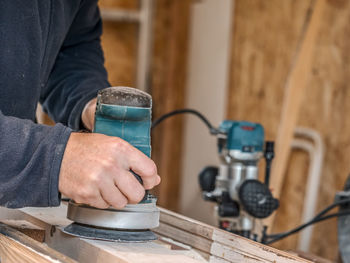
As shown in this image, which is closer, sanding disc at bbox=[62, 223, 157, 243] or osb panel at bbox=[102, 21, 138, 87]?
sanding disc at bbox=[62, 223, 157, 243]

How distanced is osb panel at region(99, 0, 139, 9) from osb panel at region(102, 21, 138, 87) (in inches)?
5.2

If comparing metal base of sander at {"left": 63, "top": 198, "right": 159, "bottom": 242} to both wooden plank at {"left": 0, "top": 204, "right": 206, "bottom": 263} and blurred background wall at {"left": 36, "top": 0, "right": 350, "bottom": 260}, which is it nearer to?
wooden plank at {"left": 0, "top": 204, "right": 206, "bottom": 263}

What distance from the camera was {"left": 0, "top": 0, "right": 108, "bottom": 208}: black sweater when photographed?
0.95 meters

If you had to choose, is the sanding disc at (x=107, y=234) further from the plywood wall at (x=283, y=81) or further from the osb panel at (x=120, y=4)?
the osb panel at (x=120, y=4)

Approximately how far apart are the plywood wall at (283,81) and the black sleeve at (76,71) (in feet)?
5.65

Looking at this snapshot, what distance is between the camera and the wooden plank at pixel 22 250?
0.93 m

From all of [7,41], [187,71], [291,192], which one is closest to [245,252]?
[7,41]

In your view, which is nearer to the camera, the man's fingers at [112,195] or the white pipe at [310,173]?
the man's fingers at [112,195]

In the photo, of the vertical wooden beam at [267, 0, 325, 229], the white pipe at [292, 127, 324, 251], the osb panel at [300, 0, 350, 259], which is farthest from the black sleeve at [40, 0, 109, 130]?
the osb panel at [300, 0, 350, 259]

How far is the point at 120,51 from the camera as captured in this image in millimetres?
4566

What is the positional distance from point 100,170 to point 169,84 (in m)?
3.57

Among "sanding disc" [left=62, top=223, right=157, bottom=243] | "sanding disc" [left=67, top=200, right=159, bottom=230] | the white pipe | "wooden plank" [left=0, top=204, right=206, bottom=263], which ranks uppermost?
"sanding disc" [left=67, top=200, right=159, bottom=230]

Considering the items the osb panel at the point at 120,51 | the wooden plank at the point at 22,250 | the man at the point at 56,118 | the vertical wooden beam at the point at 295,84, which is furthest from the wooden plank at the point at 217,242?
the osb panel at the point at 120,51

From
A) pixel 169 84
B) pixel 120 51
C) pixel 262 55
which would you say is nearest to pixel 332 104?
pixel 262 55
